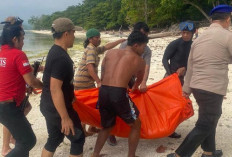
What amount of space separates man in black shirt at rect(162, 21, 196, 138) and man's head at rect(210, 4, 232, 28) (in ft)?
3.61

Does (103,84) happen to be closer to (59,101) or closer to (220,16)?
(59,101)

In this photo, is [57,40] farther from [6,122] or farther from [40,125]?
[40,125]

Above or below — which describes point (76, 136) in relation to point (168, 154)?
above

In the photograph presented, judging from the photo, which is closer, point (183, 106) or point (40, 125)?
point (183, 106)

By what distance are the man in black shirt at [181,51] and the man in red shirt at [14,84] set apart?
2.49 meters

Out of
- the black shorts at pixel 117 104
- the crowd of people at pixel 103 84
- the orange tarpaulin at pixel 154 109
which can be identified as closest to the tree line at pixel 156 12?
the orange tarpaulin at pixel 154 109

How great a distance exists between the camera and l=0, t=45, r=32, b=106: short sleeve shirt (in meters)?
2.89

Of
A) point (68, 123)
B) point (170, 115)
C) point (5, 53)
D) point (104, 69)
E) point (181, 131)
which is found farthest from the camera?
point (181, 131)

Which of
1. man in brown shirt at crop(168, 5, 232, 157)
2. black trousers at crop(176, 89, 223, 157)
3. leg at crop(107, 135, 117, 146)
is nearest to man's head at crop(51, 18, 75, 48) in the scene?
man in brown shirt at crop(168, 5, 232, 157)

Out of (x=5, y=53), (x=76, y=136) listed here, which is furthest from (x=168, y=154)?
(x=5, y=53)

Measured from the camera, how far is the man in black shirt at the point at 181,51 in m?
4.33

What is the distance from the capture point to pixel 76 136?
2.85 metres

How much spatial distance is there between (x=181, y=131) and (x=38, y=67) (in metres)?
2.84

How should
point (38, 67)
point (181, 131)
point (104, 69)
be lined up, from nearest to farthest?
point (104, 69) < point (38, 67) < point (181, 131)
